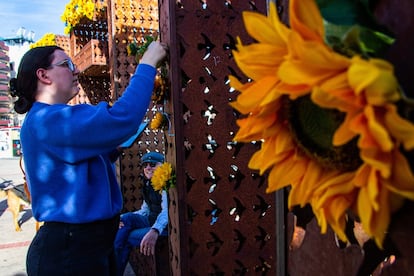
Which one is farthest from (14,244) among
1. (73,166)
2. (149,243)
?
(73,166)

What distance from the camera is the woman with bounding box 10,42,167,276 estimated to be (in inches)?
64.3

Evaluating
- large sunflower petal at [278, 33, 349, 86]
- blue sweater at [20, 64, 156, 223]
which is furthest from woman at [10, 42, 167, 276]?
large sunflower petal at [278, 33, 349, 86]

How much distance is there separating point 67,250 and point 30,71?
0.90m

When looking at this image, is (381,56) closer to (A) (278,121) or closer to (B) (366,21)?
(B) (366,21)

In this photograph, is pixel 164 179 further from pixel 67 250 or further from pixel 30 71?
pixel 30 71

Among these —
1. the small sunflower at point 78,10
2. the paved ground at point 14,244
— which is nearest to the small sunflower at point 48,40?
the small sunflower at point 78,10

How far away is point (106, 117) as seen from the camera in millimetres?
1603

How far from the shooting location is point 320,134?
61cm

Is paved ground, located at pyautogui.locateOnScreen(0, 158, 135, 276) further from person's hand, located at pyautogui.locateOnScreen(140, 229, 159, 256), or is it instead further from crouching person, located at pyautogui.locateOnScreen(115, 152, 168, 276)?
person's hand, located at pyautogui.locateOnScreen(140, 229, 159, 256)

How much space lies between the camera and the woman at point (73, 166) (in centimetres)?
163

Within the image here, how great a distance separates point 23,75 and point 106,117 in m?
0.62

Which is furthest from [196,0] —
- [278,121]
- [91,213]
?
[278,121]

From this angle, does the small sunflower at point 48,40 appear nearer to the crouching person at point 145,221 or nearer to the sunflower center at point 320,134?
the crouching person at point 145,221

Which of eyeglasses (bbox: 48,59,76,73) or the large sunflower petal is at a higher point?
eyeglasses (bbox: 48,59,76,73)
